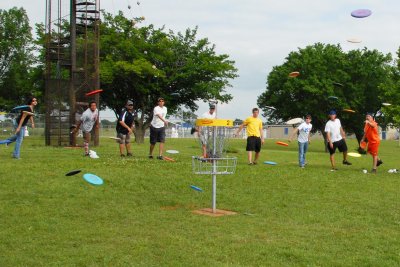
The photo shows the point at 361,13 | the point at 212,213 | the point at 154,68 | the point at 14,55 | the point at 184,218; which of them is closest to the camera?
the point at 184,218

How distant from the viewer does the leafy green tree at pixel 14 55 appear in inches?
2072

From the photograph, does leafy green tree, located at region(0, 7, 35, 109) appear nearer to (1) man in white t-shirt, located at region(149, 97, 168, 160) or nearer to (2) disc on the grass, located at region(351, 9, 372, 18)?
(1) man in white t-shirt, located at region(149, 97, 168, 160)

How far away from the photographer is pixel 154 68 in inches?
1516

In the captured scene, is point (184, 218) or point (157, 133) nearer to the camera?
point (184, 218)

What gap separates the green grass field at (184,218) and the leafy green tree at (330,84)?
31952 millimetres

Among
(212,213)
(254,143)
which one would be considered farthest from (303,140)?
(212,213)

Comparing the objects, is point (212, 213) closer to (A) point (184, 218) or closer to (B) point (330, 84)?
(A) point (184, 218)

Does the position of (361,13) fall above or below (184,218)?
above

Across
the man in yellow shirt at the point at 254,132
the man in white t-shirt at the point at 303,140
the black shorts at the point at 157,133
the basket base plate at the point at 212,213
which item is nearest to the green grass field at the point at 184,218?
the basket base plate at the point at 212,213

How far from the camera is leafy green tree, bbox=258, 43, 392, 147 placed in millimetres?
45031

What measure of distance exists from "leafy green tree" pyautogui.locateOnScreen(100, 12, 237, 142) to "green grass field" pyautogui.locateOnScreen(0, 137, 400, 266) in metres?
26.0

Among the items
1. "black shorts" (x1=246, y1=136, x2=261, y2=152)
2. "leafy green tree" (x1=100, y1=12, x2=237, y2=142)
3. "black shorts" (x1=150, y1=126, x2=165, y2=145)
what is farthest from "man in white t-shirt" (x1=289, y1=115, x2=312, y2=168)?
"leafy green tree" (x1=100, y1=12, x2=237, y2=142)

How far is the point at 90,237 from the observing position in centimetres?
706

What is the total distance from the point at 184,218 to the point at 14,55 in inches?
2053
